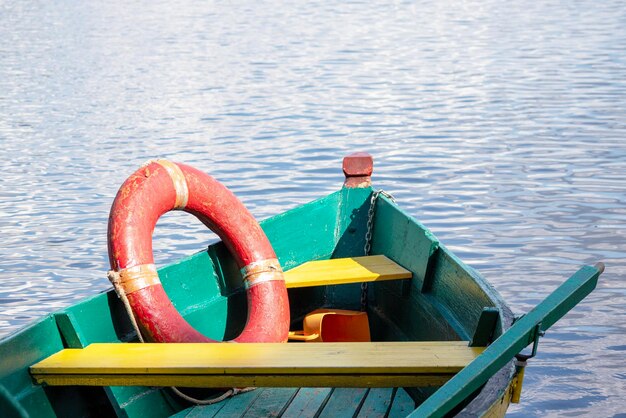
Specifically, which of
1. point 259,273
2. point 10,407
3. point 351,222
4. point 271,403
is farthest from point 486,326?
point 351,222

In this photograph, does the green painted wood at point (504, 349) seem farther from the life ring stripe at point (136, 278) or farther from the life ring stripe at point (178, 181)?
the life ring stripe at point (178, 181)

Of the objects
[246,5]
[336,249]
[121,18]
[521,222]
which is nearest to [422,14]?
[246,5]

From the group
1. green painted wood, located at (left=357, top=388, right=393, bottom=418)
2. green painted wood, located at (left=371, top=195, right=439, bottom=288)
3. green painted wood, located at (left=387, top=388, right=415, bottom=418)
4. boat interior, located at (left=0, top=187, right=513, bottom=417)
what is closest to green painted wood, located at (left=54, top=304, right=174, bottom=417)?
boat interior, located at (left=0, top=187, right=513, bottom=417)

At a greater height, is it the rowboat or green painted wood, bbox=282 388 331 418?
the rowboat

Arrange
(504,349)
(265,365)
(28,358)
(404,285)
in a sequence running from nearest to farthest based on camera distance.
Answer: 1. (504,349)
2. (265,365)
3. (28,358)
4. (404,285)

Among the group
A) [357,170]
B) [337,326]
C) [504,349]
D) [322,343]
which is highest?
[357,170]

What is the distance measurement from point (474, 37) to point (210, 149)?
13099 millimetres

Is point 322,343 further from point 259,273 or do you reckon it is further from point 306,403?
point 259,273

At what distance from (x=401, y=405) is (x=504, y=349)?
5.26ft

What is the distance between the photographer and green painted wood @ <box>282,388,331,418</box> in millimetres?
4457

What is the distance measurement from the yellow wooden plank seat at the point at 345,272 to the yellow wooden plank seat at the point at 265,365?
1218 mm

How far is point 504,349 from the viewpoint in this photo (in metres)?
3.00

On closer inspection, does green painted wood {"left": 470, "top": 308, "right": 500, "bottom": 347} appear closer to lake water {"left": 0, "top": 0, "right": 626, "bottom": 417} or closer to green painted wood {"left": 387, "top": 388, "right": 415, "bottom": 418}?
green painted wood {"left": 387, "top": 388, "right": 415, "bottom": 418}

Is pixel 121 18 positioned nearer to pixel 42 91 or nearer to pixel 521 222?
pixel 42 91
